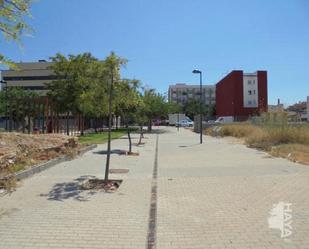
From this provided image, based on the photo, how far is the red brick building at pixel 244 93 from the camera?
91.8 meters

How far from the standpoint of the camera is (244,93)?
9469 cm

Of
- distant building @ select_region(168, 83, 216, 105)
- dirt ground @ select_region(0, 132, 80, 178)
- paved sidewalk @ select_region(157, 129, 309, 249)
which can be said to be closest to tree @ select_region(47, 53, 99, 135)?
dirt ground @ select_region(0, 132, 80, 178)

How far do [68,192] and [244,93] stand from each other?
87.1m

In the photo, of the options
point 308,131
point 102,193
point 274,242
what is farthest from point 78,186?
point 308,131

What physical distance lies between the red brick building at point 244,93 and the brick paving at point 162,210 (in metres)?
77.4

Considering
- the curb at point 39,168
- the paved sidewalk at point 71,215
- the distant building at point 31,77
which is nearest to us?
the paved sidewalk at point 71,215

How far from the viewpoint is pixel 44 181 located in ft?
39.0

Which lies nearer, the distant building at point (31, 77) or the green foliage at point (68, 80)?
the green foliage at point (68, 80)

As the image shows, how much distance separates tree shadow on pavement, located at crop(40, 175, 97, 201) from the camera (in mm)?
9641

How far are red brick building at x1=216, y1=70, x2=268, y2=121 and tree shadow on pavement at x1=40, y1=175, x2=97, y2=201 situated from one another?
79.0 m

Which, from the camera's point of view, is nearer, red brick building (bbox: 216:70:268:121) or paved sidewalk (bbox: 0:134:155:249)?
paved sidewalk (bbox: 0:134:155:249)

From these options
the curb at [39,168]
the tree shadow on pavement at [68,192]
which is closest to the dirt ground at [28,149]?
the curb at [39,168]

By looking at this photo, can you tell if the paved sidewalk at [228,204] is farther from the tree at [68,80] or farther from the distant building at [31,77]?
the distant building at [31,77]

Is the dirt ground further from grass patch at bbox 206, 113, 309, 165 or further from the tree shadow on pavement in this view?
grass patch at bbox 206, 113, 309, 165
